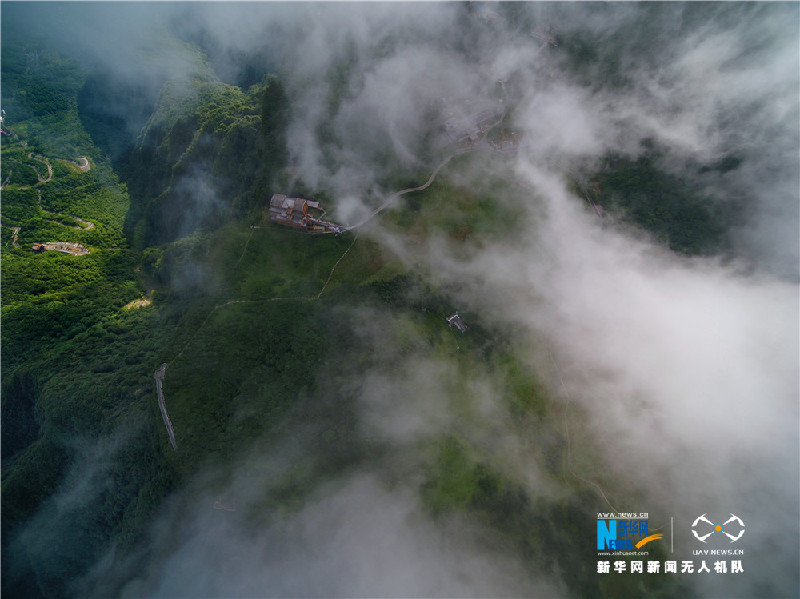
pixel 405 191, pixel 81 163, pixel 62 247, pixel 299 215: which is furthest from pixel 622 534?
pixel 81 163

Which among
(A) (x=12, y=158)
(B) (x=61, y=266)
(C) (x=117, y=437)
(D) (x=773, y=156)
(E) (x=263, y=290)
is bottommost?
(C) (x=117, y=437)

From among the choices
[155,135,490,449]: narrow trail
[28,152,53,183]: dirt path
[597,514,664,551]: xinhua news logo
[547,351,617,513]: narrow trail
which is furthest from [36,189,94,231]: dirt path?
[597,514,664,551]: xinhua news logo

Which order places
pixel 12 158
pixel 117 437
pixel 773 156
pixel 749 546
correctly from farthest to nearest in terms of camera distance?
pixel 12 158 → pixel 773 156 → pixel 117 437 → pixel 749 546

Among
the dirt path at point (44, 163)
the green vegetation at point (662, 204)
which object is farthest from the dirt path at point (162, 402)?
the green vegetation at point (662, 204)

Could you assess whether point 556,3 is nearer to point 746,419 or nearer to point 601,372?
point 601,372

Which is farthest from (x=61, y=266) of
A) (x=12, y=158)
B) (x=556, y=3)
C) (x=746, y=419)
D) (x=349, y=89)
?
(x=746, y=419)

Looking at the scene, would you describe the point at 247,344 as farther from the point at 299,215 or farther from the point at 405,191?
the point at 405,191

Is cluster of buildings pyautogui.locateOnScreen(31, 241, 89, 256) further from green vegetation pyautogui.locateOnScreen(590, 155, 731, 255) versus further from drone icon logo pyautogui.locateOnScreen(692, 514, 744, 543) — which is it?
drone icon logo pyautogui.locateOnScreen(692, 514, 744, 543)

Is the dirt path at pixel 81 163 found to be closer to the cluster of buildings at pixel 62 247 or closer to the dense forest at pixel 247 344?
the dense forest at pixel 247 344
